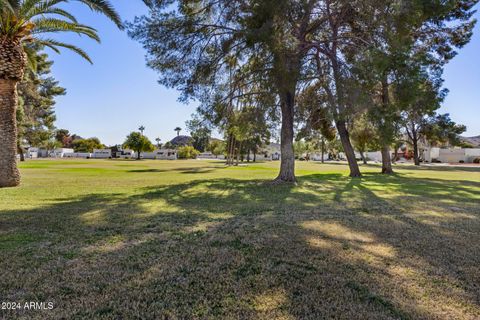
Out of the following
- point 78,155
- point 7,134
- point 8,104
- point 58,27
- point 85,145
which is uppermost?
point 58,27

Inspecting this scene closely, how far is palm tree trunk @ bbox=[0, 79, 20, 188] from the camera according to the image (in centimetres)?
1060

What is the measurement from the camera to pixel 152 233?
4953 millimetres

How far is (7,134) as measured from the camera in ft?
35.0

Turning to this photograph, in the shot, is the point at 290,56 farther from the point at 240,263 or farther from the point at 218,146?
the point at 218,146

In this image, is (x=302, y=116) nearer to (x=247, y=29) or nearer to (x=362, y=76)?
(x=362, y=76)

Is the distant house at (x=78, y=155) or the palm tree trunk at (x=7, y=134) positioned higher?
the palm tree trunk at (x=7, y=134)

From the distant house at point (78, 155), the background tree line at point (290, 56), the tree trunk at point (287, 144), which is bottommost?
the distant house at point (78, 155)

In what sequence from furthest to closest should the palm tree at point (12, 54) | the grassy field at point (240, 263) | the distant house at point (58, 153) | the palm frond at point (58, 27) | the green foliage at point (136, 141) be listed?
the distant house at point (58, 153) < the green foliage at point (136, 141) < the palm frond at point (58, 27) < the palm tree at point (12, 54) < the grassy field at point (240, 263)

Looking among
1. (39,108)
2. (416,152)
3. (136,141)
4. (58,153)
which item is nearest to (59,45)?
(39,108)

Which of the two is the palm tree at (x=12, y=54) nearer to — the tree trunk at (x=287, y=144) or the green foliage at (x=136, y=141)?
the tree trunk at (x=287, y=144)

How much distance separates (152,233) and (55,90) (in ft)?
137

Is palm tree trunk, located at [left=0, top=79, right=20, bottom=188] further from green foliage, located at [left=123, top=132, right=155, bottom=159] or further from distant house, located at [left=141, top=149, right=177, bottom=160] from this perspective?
distant house, located at [left=141, top=149, right=177, bottom=160]

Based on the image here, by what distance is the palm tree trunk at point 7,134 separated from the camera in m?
10.6

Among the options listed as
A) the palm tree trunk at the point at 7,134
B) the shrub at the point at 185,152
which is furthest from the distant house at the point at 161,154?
the palm tree trunk at the point at 7,134
